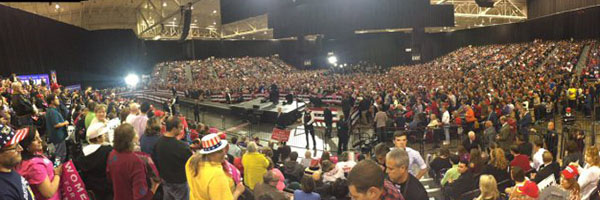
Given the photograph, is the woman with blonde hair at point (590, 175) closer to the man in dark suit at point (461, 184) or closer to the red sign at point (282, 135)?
the man in dark suit at point (461, 184)

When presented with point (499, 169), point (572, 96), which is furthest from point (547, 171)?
point (572, 96)

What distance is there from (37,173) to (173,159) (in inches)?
46.3

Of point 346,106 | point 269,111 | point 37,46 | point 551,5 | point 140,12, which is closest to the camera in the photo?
point 346,106

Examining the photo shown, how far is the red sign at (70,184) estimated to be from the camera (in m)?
3.18

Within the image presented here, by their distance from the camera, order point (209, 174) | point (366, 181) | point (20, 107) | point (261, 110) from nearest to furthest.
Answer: point (366, 181) → point (209, 174) → point (20, 107) → point (261, 110)

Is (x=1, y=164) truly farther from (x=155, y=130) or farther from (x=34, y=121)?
(x=34, y=121)

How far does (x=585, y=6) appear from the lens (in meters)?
29.5

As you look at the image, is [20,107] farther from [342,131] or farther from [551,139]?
[551,139]

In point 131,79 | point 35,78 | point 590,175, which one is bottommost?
point 590,175

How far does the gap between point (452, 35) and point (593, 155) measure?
41508 millimetres

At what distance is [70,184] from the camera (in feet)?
10.5

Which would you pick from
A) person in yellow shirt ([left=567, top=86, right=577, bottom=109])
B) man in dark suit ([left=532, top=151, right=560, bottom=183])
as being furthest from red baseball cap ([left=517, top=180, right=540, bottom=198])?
person in yellow shirt ([left=567, top=86, right=577, bottom=109])

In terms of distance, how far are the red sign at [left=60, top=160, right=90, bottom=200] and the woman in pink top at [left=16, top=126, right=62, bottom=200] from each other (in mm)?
90

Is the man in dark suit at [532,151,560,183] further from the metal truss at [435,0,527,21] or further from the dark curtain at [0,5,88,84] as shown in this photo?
the metal truss at [435,0,527,21]
